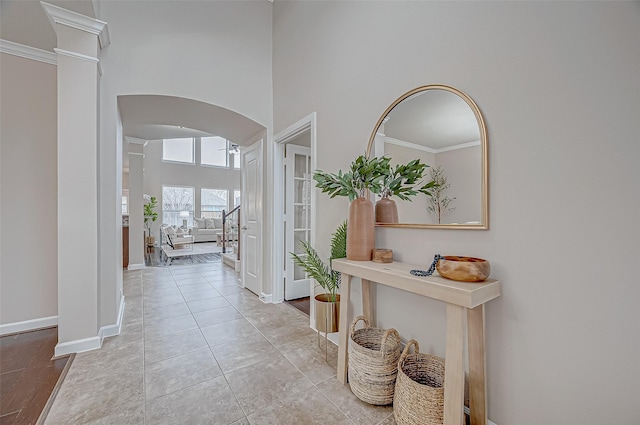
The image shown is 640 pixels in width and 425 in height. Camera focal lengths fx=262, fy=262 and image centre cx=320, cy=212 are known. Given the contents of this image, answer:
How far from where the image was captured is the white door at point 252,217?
146 inches

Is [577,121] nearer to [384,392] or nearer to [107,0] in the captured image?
[384,392]

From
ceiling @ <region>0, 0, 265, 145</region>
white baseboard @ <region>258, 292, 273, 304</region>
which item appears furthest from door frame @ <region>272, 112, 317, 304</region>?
ceiling @ <region>0, 0, 265, 145</region>

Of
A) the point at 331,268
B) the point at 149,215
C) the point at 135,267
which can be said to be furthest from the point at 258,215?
the point at 149,215

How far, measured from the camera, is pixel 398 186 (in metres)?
1.86

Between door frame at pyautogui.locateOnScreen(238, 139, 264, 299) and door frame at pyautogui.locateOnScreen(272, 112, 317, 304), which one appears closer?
door frame at pyautogui.locateOnScreen(272, 112, 317, 304)

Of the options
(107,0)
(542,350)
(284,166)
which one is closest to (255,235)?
(284,166)

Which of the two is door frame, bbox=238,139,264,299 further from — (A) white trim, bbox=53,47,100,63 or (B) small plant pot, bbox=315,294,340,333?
(A) white trim, bbox=53,47,100,63

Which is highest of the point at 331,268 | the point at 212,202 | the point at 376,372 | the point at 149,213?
the point at 212,202

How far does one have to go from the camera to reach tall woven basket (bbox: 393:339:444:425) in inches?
52.7

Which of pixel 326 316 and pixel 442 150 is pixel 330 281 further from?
pixel 442 150

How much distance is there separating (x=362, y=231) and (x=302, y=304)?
81.4 inches

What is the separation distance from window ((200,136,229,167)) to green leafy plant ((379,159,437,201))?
11203mm

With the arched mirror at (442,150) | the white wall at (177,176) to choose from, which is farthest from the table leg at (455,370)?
the white wall at (177,176)

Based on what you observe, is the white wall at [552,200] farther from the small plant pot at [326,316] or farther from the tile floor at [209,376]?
the tile floor at [209,376]
